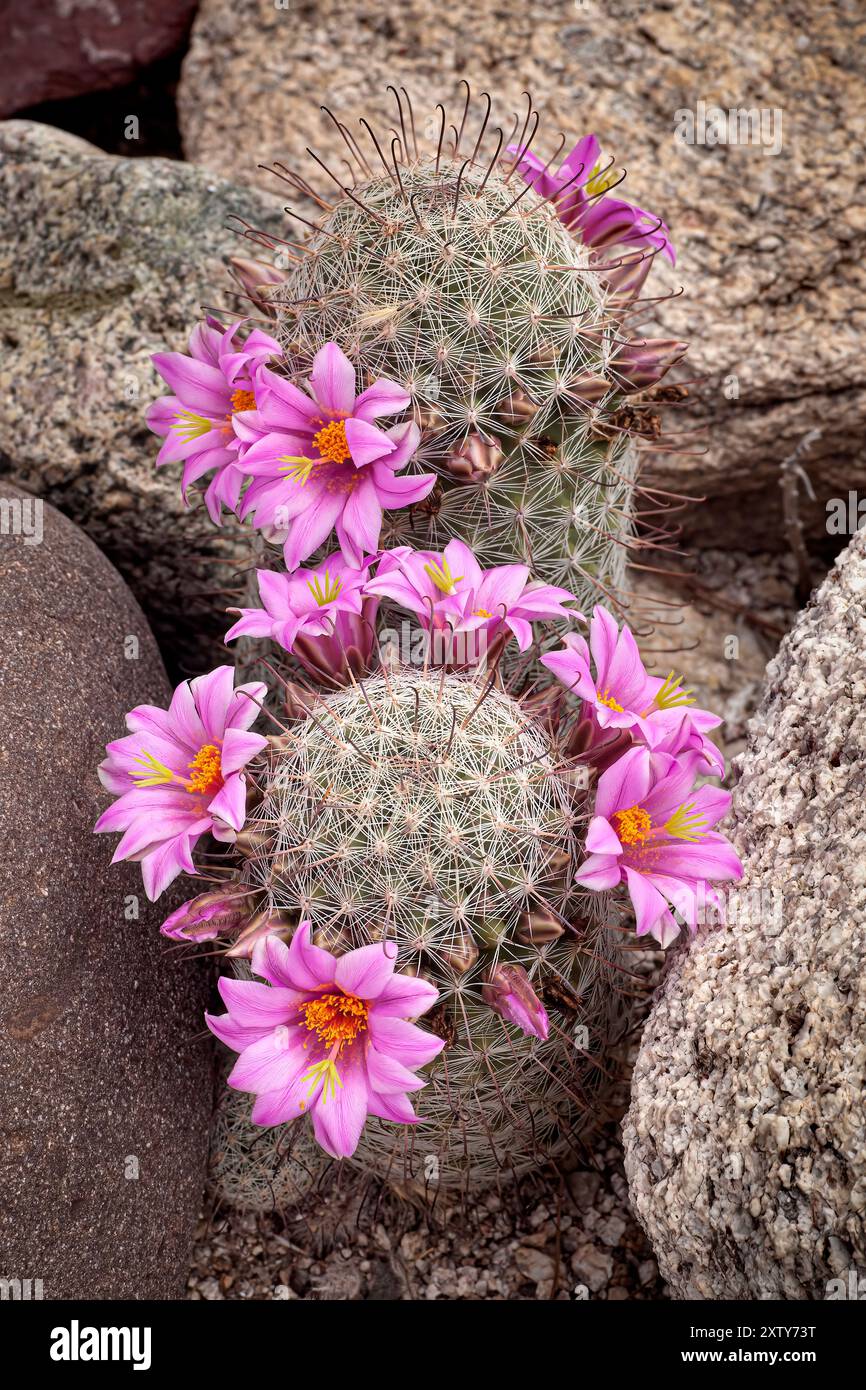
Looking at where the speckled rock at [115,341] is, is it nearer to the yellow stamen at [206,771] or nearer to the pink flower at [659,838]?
the yellow stamen at [206,771]

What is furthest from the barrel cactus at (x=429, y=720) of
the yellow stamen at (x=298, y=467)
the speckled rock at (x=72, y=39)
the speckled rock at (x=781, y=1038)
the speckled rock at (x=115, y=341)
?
the speckled rock at (x=72, y=39)

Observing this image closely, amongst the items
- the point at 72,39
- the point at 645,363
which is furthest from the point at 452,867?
the point at 72,39

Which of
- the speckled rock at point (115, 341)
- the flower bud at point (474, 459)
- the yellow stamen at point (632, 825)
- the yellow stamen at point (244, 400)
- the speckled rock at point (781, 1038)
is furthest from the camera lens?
the speckled rock at point (115, 341)

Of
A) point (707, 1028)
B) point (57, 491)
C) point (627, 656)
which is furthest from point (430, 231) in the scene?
point (707, 1028)

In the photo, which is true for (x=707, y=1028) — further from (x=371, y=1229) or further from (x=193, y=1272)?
(x=193, y=1272)

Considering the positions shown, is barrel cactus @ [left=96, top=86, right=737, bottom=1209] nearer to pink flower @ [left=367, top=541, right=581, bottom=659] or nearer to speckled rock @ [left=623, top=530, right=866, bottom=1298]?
pink flower @ [left=367, top=541, right=581, bottom=659]

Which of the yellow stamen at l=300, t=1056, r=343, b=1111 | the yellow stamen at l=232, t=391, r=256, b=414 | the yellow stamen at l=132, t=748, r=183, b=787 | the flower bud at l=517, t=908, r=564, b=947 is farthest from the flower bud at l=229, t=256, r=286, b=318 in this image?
the yellow stamen at l=300, t=1056, r=343, b=1111
